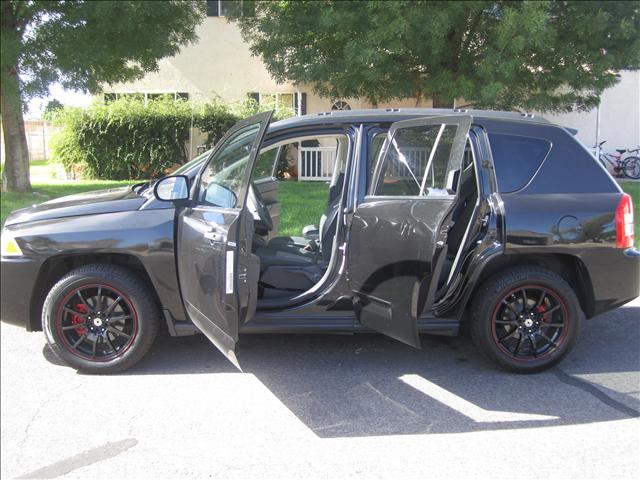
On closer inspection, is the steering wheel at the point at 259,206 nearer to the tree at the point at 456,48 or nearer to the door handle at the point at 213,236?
the door handle at the point at 213,236

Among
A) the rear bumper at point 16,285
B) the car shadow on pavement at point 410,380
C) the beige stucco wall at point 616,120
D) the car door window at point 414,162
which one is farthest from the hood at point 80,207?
the beige stucco wall at point 616,120

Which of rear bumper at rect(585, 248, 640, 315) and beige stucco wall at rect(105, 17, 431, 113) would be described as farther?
beige stucco wall at rect(105, 17, 431, 113)

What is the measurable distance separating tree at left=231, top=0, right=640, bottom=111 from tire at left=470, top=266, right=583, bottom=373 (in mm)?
6221

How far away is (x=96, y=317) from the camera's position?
13.8 feet

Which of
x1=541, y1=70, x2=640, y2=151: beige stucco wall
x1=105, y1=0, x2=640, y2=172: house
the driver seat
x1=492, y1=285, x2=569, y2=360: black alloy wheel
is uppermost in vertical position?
x1=105, y1=0, x2=640, y2=172: house

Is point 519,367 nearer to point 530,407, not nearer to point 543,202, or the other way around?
point 530,407

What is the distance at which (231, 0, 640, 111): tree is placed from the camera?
984cm

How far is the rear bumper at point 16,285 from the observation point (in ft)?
13.5

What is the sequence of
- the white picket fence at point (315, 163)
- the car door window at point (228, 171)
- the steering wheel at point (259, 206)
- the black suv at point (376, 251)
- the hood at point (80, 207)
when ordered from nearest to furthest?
the car door window at point (228, 171), the black suv at point (376, 251), the hood at point (80, 207), the steering wheel at point (259, 206), the white picket fence at point (315, 163)

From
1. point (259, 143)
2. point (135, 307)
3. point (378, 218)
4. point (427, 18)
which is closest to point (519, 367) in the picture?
point (378, 218)

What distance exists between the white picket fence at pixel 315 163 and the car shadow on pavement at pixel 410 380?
11.2 meters

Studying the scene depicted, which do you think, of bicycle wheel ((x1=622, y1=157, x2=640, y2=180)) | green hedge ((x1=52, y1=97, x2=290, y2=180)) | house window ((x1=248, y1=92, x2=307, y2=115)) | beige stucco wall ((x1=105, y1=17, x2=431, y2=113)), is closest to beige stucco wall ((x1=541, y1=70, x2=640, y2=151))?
bicycle wheel ((x1=622, y1=157, x2=640, y2=180))

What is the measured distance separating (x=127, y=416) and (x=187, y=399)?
0.40 meters

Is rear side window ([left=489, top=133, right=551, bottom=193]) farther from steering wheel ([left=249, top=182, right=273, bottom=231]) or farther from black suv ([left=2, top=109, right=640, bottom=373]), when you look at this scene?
steering wheel ([left=249, top=182, right=273, bottom=231])
